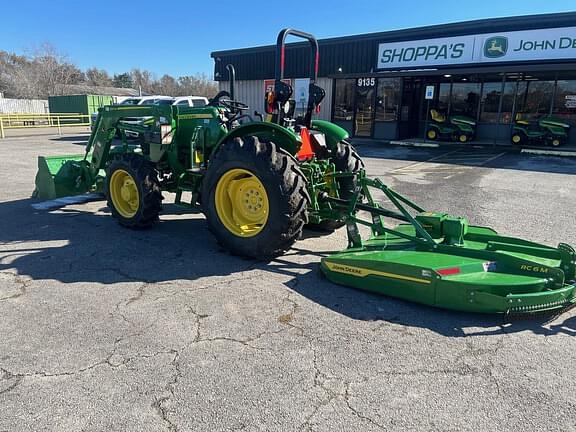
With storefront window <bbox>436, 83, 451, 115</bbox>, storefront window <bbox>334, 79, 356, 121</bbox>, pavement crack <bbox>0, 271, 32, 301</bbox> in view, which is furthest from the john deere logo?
pavement crack <bbox>0, 271, 32, 301</bbox>

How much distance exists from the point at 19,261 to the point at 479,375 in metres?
4.60

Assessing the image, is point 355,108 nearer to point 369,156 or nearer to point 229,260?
point 369,156

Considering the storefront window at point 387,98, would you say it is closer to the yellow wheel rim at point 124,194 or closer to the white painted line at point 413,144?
the white painted line at point 413,144

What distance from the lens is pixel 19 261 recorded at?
4.66m

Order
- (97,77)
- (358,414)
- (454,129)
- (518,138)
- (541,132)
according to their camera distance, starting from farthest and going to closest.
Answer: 1. (97,77)
2. (454,129)
3. (518,138)
4. (541,132)
5. (358,414)

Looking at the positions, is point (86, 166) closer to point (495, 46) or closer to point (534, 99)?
point (495, 46)

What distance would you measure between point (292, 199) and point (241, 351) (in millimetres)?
1699

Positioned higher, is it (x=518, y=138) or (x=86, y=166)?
(x=518, y=138)

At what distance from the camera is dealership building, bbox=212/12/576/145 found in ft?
53.9

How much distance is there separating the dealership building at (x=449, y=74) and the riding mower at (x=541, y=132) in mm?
851

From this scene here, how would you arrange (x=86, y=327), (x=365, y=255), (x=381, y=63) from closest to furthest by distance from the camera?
(x=86, y=327)
(x=365, y=255)
(x=381, y=63)

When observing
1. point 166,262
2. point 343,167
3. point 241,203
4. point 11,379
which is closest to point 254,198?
point 241,203

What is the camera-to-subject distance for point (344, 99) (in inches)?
822

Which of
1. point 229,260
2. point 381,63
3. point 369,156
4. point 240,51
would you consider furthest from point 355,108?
point 229,260
